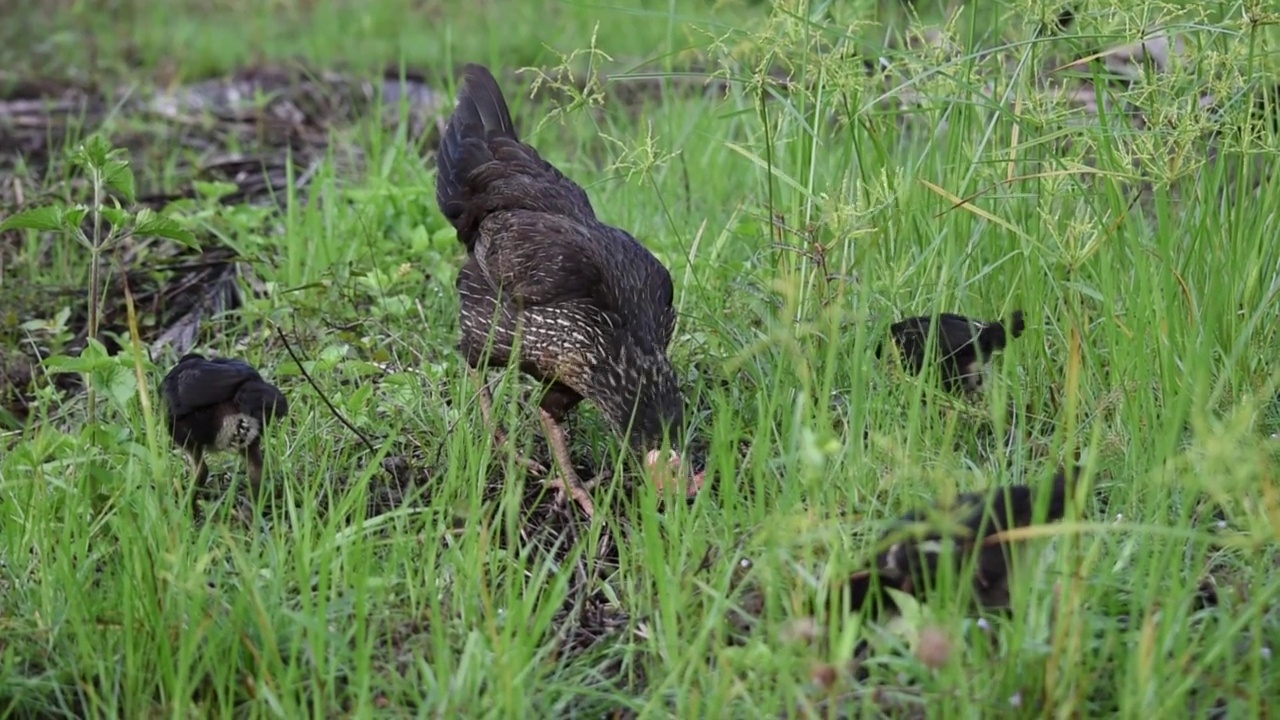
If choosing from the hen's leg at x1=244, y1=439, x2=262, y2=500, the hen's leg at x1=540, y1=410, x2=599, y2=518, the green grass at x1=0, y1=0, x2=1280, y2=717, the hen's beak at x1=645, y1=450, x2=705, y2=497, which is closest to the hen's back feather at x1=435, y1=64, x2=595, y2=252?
the green grass at x1=0, y1=0, x2=1280, y2=717

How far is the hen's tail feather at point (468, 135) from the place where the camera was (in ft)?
18.1

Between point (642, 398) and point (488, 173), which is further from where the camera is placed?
point (488, 173)

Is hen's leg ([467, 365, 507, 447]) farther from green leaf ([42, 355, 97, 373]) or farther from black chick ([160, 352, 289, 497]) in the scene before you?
green leaf ([42, 355, 97, 373])

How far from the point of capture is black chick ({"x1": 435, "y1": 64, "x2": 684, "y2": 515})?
4.48 meters

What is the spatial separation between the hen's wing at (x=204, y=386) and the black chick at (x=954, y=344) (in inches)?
69.3

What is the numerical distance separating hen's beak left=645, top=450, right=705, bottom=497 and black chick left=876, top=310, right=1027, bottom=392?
0.72m

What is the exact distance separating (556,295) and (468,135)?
1.06 meters

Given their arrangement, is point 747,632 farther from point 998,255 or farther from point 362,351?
point 362,351

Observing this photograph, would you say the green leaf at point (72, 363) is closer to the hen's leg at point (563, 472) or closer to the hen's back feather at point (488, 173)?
the hen's leg at point (563, 472)

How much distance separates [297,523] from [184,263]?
2.85 metres

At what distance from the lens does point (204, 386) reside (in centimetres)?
405

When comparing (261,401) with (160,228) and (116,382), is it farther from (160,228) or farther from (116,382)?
(160,228)

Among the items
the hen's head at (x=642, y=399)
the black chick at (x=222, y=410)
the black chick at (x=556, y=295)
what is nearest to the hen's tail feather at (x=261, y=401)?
the black chick at (x=222, y=410)

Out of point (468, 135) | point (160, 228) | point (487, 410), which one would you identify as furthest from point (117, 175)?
point (468, 135)
